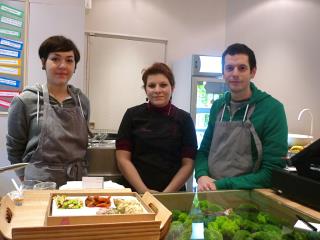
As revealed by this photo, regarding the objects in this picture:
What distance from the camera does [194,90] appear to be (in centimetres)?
357

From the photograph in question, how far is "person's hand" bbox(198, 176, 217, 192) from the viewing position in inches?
54.4

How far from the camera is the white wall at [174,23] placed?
392 cm

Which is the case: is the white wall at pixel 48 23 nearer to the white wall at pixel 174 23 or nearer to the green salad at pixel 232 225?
the white wall at pixel 174 23

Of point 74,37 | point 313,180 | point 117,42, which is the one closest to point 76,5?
point 74,37

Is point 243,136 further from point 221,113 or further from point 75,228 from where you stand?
point 75,228

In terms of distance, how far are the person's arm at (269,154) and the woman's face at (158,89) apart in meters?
0.56


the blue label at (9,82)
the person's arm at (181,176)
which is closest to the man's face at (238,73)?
the person's arm at (181,176)

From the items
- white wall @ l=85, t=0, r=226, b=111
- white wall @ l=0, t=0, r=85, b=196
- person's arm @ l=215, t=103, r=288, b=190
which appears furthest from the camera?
white wall @ l=85, t=0, r=226, b=111

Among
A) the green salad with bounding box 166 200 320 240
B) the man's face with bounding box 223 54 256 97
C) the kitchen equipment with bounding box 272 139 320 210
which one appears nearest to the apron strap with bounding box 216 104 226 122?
the man's face with bounding box 223 54 256 97

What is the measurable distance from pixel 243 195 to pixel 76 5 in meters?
2.35

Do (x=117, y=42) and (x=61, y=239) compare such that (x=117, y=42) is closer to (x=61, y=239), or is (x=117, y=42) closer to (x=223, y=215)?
(x=223, y=215)

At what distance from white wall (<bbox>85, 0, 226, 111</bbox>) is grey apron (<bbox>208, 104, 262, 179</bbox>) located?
211 centimetres

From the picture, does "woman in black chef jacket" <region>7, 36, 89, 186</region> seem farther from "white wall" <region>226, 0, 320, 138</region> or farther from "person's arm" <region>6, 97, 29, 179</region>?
"white wall" <region>226, 0, 320, 138</region>

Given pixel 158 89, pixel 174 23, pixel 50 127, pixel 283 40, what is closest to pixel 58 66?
pixel 50 127
